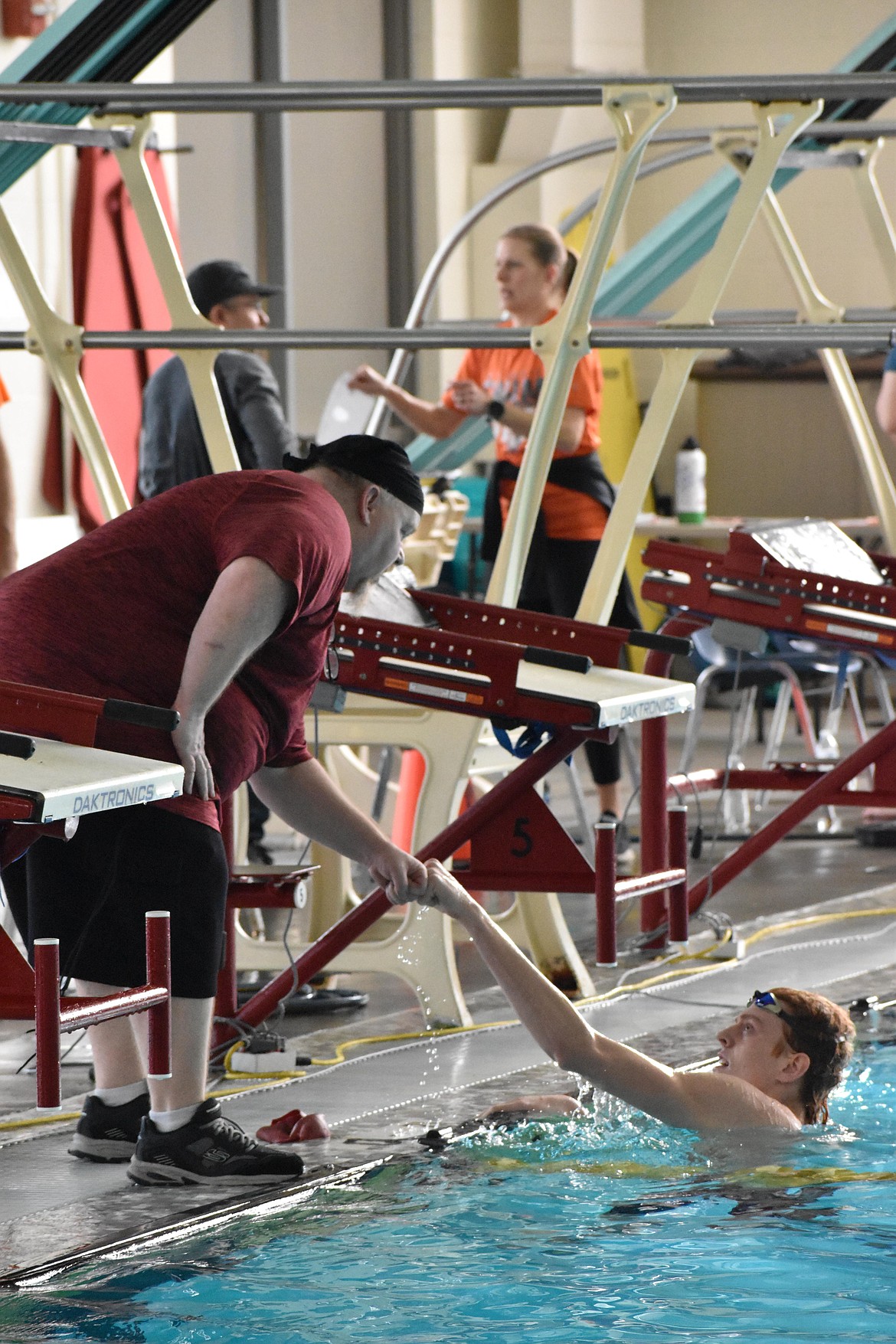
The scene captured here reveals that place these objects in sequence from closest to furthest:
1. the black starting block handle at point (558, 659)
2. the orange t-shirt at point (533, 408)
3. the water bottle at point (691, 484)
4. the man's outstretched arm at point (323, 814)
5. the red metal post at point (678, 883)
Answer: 1. the man's outstretched arm at point (323, 814)
2. the black starting block handle at point (558, 659)
3. the red metal post at point (678, 883)
4. the orange t-shirt at point (533, 408)
5. the water bottle at point (691, 484)

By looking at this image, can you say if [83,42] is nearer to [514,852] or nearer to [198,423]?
[198,423]

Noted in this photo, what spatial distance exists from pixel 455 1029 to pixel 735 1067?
1.04m

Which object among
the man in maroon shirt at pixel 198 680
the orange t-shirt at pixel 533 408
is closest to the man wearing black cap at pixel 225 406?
the orange t-shirt at pixel 533 408

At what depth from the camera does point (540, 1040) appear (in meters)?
3.21

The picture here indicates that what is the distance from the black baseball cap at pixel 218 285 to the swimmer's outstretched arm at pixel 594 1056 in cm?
256

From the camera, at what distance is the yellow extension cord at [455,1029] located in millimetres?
3887

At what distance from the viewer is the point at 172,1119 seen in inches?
132

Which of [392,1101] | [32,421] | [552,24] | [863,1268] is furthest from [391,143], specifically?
[863,1268]

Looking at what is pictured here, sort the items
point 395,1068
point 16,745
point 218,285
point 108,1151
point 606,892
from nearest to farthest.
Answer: point 16,745 < point 108,1151 < point 606,892 < point 395,1068 < point 218,285

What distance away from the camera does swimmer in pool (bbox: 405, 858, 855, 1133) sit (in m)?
3.22

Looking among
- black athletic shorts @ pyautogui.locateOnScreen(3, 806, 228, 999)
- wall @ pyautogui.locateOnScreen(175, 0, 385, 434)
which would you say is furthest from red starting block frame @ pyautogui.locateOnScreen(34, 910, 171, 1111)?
wall @ pyautogui.locateOnScreen(175, 0, 385, 434)

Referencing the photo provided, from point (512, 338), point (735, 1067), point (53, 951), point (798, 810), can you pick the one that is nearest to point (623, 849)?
point (798, 810)

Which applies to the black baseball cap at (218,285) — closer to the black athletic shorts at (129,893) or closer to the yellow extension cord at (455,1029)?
the yellow extension cord at (455,1029)

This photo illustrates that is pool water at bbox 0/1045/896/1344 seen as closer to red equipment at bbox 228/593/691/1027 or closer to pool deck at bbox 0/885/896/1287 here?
pool deck at bbox 0/885/896/1287
